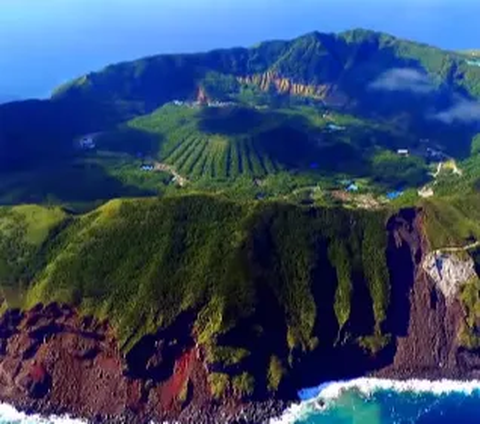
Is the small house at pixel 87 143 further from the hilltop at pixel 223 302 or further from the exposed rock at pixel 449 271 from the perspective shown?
the exposed rock at pixel 449 271

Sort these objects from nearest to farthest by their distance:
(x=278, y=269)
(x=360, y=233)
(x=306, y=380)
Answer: (x=306, y=380) < (x=278, y=269) < (x=360, y=233)

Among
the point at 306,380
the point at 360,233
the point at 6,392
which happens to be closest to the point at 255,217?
the point at 360,233

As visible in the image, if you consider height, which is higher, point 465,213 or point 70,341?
point 465,213

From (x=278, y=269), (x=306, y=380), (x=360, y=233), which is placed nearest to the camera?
(x=306, y=380)

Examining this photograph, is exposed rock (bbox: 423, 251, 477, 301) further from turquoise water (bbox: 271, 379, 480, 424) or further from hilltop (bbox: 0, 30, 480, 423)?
turquoise water (bbox: 271, 379, 480, 424)

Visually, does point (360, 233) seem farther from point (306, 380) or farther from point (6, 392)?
point (6, 392)

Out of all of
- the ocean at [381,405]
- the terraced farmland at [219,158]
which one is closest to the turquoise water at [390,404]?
the ocean at [381,405]

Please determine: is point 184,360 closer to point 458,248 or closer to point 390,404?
point 390,404
